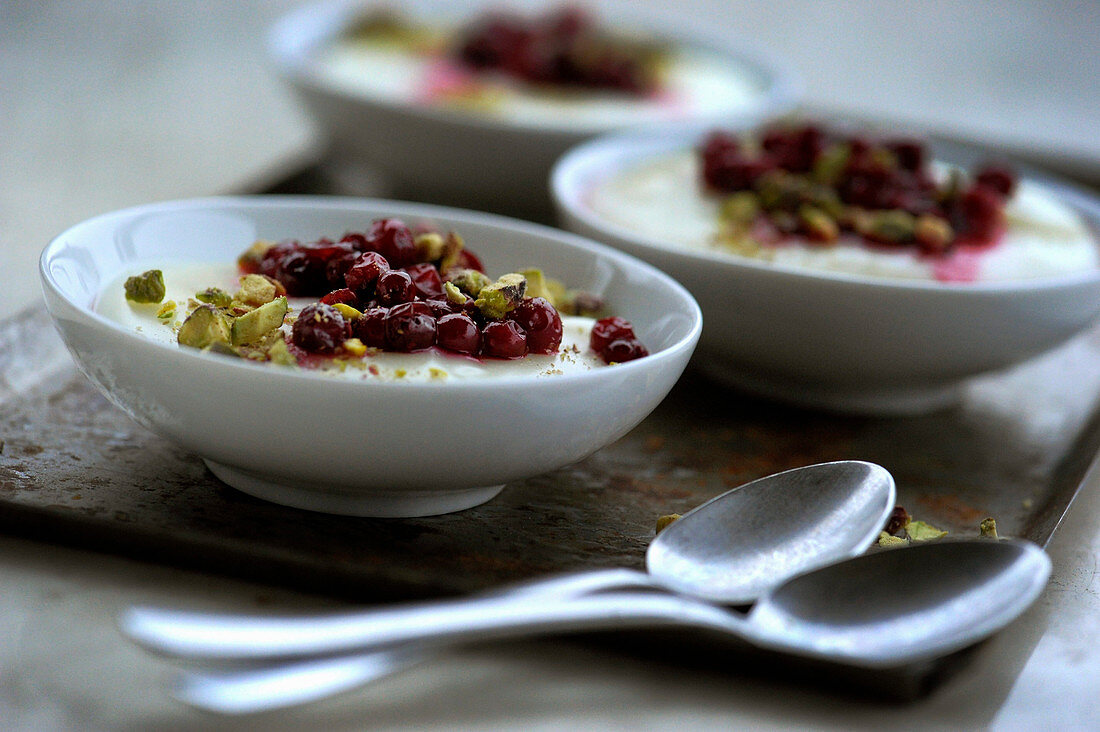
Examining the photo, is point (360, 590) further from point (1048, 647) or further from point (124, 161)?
point (124, 161)

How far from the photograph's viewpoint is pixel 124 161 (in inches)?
85.2

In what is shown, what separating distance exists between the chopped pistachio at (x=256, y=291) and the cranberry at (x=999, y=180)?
994 mm

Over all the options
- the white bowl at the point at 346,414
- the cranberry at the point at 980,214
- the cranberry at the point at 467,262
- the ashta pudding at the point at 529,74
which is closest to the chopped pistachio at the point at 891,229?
the cranberry at the point at 980,214

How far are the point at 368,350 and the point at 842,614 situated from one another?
1.36 feet

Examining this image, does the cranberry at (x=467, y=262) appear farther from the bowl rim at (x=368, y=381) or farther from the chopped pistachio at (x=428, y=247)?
the bowl rim at (x=368, y=381)

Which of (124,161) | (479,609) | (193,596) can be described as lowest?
(124,161)

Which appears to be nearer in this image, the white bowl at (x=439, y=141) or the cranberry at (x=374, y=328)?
the cranberry at (x=374, y=328)

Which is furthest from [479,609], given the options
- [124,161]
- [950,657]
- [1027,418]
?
[124,161]

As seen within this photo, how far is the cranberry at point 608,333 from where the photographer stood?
1.08 meters

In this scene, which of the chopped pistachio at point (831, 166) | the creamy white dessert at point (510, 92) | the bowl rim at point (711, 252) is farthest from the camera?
the creamy white dessert at point (510, 92)

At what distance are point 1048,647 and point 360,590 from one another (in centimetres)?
54

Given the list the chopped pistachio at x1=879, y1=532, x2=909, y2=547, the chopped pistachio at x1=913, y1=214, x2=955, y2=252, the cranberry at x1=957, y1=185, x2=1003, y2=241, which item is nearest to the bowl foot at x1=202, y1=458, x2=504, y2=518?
the chopped pistachio at x1=879, y1=532, x2=909, y2=547

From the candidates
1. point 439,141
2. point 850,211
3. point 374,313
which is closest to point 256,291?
point 374,313

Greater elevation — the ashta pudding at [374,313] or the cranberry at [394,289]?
the cranberry at [394,289]
